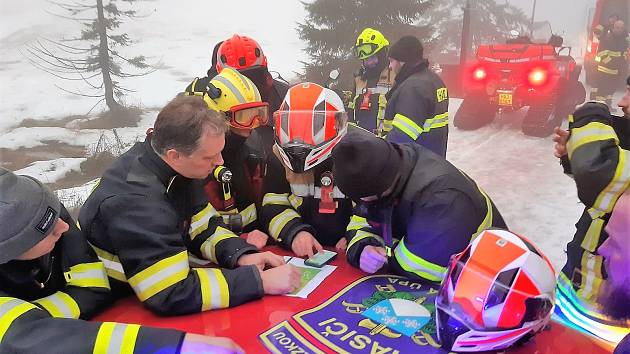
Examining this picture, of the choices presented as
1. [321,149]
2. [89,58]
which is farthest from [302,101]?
[89,58]

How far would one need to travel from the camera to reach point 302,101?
2.49 meters

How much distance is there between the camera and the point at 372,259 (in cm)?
216

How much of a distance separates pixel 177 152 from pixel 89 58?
6555 millimetres

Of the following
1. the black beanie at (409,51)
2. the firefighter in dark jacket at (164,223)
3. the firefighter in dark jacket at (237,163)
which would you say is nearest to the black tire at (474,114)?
the black beanie at (409,51)

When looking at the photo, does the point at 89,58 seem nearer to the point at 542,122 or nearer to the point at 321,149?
the point at 321,149

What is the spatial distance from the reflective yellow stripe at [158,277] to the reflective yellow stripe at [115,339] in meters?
0.31

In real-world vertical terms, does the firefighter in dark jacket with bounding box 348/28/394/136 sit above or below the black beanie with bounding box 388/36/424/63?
below

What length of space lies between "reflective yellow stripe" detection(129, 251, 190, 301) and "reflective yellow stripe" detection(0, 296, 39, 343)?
0.35 m

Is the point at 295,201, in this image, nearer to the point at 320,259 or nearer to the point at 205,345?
the point at 320,259

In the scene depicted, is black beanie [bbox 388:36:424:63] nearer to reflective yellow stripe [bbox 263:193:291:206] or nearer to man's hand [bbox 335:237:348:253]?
reflective yellow stripe [bbox 263:193:291:206]

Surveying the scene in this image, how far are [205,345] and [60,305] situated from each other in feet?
1.97

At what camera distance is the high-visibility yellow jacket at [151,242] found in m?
1.80

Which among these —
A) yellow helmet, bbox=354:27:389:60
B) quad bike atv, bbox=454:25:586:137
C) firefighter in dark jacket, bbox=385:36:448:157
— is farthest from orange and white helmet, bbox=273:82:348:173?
quad bike atv, bbox=454:25:586:137

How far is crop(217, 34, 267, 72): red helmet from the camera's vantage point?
408 cm
